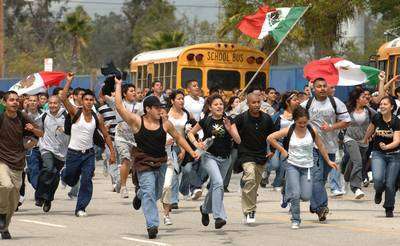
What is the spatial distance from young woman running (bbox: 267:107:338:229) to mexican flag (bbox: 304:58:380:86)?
7039mm

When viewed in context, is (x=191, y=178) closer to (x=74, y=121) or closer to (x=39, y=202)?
(x=39, y=202)

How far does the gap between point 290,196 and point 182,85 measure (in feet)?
50.3

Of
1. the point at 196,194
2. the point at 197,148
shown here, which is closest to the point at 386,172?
the point at 197,148

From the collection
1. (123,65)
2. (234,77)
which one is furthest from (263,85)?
(123,65)

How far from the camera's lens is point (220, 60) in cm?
3022

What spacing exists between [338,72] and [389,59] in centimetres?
593

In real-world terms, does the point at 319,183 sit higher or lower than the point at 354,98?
lower

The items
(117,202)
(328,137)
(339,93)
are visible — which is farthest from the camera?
(339,93)

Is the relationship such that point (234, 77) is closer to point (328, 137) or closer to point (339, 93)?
point (339, 93)

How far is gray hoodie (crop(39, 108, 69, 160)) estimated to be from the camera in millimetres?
17375

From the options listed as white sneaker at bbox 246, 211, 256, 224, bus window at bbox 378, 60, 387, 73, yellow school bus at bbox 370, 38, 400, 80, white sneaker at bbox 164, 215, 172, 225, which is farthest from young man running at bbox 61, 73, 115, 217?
bus window at bbox 378, 60, 387, 73

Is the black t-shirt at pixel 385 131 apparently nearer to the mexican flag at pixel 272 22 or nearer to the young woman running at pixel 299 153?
the young woman running at pixel 299 153

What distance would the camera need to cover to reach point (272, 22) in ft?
90.2

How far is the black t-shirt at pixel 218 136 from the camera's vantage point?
14.5 m
